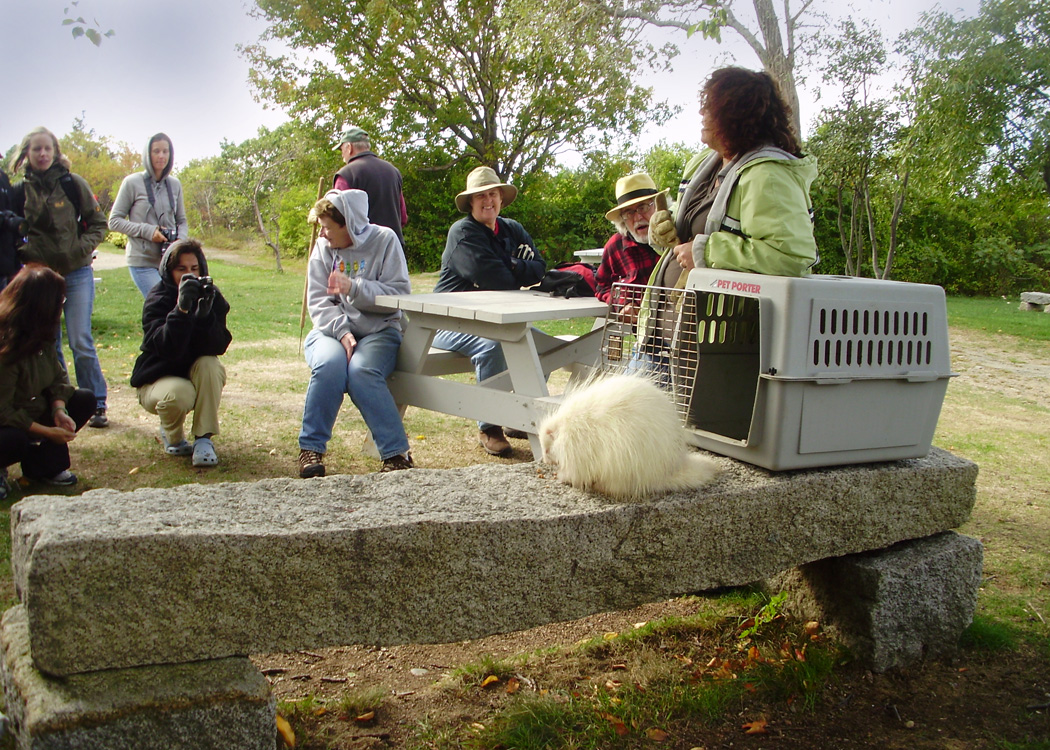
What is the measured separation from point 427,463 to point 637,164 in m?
19.4

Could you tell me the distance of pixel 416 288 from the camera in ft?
46.7

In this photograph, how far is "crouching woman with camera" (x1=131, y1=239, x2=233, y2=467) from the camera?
4641mm

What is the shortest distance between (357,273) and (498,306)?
0.98 metres

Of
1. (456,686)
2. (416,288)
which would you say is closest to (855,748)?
(456,686)

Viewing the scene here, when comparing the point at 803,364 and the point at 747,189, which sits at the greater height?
Result: the point at 747,189

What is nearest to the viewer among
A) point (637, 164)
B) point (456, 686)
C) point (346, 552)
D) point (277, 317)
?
point (346, 552)

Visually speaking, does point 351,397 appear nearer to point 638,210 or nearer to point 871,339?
point 638,210

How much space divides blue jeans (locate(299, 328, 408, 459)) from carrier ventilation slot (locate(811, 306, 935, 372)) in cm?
234

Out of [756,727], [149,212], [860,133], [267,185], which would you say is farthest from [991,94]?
[267,185]

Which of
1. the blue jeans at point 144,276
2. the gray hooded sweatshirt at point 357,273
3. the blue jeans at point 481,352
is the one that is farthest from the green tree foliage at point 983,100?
the blue jeans at point 144,276

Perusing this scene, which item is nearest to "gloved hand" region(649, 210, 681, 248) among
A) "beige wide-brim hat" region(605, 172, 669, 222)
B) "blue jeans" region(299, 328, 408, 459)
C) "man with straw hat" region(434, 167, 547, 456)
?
"beige wide-brim hat" region(605, 172, 669, 222)

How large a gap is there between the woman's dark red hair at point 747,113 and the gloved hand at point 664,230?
0.43 m

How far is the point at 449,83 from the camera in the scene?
793 inches

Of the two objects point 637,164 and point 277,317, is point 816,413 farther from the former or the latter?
point 637,164
